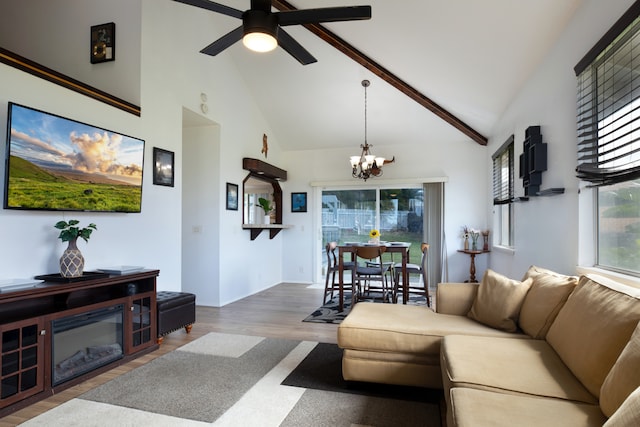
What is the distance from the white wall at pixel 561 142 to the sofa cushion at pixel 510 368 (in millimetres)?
994

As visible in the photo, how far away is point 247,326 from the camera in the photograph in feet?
13.1

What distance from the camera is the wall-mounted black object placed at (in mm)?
3006

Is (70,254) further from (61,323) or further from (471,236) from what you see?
(471,236)

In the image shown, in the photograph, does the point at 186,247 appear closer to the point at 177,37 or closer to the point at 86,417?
the point at 177,37

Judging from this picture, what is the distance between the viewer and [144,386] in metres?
2.48

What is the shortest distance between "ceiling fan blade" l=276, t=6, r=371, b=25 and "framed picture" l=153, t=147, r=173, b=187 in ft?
6.92

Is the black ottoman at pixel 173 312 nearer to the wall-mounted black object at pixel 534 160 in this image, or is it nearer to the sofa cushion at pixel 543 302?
the sofa cushion at pixel 543 302

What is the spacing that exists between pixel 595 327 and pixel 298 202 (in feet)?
19.2

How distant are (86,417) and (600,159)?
344 cm

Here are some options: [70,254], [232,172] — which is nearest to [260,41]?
[70,254]

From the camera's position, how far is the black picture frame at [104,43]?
11.8 feet

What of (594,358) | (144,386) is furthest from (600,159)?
(144,386)

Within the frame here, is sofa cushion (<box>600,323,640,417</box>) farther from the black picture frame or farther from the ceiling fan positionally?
the black picture frame

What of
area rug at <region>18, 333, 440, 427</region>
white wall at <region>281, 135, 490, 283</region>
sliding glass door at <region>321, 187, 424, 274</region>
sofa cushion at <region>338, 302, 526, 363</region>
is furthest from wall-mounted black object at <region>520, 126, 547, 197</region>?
sliding glass door at <region>321, 187, 424, 274</region>
